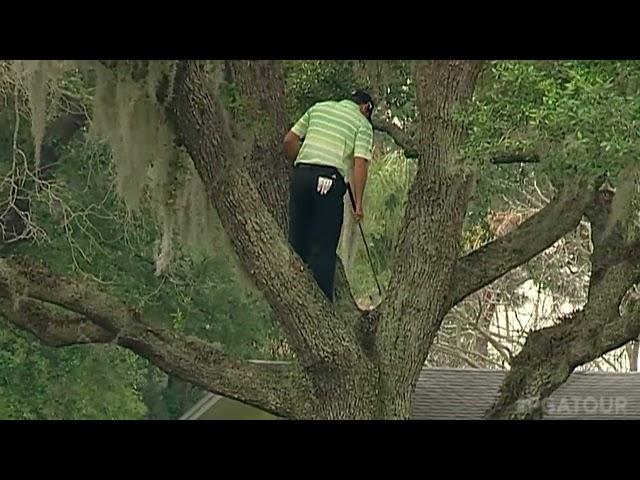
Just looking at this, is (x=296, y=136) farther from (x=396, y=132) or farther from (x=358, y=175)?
(x=396, y=132)

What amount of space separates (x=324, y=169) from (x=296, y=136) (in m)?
0.22

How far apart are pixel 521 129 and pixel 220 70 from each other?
129cm

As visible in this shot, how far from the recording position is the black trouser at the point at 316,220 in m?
3.66

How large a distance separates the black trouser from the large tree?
3.8 inches

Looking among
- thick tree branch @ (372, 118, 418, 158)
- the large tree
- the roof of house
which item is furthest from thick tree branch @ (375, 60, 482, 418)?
the roof of house

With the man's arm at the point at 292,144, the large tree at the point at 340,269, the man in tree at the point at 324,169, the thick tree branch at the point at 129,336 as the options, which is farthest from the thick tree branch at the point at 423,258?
the man's arm at the point at 292,144

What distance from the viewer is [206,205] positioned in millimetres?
4070

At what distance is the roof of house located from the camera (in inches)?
222

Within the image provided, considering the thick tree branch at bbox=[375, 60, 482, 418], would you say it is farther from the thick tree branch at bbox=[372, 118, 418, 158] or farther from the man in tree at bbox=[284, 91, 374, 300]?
the thick tree branch at bbox=[372, 118, 418, 158]

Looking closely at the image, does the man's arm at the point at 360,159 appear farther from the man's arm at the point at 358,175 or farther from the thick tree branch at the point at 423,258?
the thick tree branch at the point at 423,258

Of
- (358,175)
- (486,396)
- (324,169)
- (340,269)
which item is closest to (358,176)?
(358,175)
